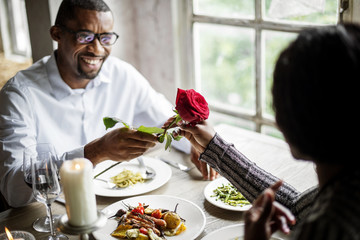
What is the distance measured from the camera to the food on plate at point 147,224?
130 cm

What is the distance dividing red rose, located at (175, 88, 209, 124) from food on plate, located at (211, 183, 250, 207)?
1.05ft

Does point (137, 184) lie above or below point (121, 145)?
below

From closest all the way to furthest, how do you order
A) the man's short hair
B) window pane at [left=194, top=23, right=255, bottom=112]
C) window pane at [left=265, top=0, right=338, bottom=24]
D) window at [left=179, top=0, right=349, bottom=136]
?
the man's short hair, window pane at [left=265, top=0, right=338, bottom=24], window at [left=179, top=0, right=349, bottom=136], window pane at [left=194, top=23, right=255, bottom=112]

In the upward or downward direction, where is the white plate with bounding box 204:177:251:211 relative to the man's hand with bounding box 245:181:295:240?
downward

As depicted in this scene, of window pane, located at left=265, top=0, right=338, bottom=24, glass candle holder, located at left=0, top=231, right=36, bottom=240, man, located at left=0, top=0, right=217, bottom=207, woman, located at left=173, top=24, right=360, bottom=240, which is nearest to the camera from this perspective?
woman, located at left=173, top=24, right=360, bottom=240

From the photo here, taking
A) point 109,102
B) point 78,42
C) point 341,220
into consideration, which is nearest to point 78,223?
point 341,220

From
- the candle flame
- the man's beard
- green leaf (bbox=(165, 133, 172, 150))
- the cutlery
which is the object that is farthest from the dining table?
the man's beard

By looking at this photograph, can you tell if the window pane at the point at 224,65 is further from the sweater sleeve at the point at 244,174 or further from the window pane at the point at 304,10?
the sweater sleeve at the point at 244,174

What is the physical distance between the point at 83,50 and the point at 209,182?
35.1 inches

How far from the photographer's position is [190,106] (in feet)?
4.44

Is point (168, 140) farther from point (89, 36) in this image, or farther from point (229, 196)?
point (89, 36)

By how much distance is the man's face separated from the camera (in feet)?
6.59

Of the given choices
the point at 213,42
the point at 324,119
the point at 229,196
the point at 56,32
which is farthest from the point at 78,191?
the point at 213,42

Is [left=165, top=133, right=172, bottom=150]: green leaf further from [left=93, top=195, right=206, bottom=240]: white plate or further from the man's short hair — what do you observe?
the man's short hair
